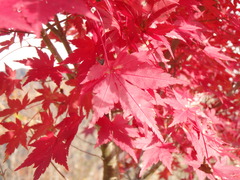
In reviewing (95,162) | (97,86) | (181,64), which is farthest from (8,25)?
(95,162)

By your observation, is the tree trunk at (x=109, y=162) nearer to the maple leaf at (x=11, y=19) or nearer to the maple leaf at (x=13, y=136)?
the maple leaf at (x=13, y=136)

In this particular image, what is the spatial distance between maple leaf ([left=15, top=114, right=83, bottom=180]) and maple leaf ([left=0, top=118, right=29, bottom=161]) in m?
0.23

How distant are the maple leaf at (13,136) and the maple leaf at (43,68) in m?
0.27

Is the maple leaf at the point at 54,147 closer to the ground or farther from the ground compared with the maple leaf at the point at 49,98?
closer to the ground

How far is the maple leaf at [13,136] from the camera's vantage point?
0.98m

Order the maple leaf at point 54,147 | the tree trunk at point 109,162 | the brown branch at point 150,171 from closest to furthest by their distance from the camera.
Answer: the maple leaf at point 54,147 → the tree trunk at point 109,162 → the brown branch at point 150,171

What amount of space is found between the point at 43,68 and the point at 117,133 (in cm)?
36

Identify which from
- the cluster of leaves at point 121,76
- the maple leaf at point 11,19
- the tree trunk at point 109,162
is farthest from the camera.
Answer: the tree trunk at point 109,162

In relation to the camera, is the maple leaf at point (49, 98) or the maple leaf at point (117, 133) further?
the maple leaf at point (49, 98)

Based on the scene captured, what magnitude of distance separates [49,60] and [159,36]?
446 mm

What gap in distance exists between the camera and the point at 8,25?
33cm

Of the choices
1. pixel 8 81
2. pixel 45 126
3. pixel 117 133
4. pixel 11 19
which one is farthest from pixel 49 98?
pixel 11 19

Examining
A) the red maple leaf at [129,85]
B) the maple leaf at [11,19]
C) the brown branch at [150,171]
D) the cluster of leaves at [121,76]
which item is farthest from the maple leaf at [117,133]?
the brown branch at [150,171]

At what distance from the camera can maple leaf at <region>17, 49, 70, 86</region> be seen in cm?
86
